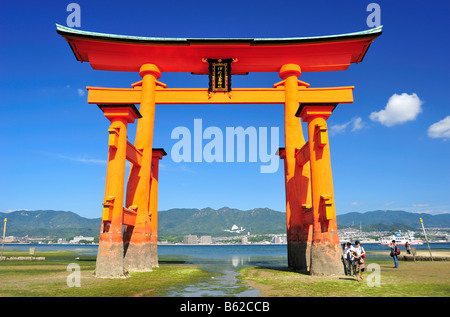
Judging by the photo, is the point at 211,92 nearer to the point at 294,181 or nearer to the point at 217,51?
the point at 217,51

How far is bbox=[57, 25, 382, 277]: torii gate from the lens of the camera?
1608 cm

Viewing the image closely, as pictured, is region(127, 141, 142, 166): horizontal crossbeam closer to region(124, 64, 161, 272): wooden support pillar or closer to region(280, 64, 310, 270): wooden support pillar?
region(124, 64, 161, 272): wooden support pillar

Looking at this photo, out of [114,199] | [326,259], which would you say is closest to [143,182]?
[114,199]

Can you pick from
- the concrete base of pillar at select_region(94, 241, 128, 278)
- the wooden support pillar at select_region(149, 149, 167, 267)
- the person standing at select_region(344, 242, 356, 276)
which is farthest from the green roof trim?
the person standing at select_region(344, 242, 356, 276)

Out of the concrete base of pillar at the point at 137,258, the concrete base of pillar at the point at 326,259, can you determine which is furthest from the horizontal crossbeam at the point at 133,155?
the concrete base of pillar at the point at 326,259

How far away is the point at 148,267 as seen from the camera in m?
16.0

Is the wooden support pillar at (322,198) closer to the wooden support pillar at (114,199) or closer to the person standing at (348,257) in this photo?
the person standing at (348,257)

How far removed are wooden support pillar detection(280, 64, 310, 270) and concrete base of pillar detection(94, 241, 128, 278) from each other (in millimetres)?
9292

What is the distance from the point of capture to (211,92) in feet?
59.8

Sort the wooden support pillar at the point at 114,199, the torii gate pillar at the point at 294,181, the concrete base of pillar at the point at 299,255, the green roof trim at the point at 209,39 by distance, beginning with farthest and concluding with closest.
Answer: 1. the green roof trim at the point at 209,39
2. the torii gate pillar at the point at 294,181
3. the concrete base of pillar at the point at 299,255
4. the wooden support pillar at the point at 114,199

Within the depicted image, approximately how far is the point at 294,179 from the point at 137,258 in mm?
9976

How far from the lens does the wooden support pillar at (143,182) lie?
16.0m

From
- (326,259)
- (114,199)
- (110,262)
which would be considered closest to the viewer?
(326,259)
